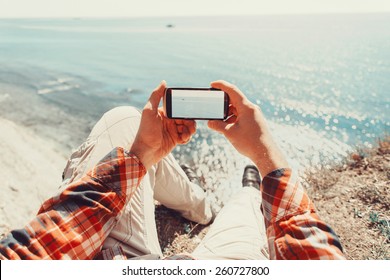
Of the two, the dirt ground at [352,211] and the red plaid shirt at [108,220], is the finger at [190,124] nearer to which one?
the red plaid shirt at [108,220]

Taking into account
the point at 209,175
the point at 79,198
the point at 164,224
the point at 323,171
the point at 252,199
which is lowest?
the point at 209,175

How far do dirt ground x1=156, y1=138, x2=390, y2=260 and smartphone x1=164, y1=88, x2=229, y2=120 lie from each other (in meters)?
1.31

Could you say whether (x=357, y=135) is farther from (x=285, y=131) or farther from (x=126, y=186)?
(x=126, y=186)

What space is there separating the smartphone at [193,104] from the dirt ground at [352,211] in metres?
1.31

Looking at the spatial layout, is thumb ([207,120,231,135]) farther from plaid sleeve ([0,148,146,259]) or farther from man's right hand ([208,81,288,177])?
plaid sleeve ([0,148,146,259])

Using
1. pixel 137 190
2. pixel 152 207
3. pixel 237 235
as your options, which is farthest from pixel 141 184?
pixel 237 235

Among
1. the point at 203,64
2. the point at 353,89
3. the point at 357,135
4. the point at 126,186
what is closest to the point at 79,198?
the point at 126,186

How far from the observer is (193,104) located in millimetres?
1682

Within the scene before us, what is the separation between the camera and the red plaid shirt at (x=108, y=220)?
1.16 metres

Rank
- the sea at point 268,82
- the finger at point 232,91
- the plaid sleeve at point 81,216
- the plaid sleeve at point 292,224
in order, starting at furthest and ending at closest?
the sea at point 268,82
the finger at point 232,91
the plaid sleeve at point 81,216
the plaid sleeve at point 292,224

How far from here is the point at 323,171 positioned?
3295 mm

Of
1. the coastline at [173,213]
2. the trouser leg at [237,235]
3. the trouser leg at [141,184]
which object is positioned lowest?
the coastline at [173,213]

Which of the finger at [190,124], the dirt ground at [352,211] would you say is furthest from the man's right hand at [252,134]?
the dirt ground at [352,211]
